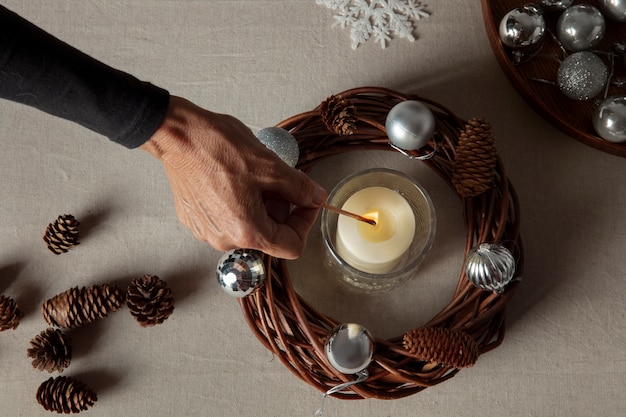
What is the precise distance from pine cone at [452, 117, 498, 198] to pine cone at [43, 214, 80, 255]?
505 mm

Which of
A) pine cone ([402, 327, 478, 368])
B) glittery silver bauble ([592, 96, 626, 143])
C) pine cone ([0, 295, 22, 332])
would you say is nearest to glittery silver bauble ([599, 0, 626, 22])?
glittery silver bauble ([592, 96, 626, 143])

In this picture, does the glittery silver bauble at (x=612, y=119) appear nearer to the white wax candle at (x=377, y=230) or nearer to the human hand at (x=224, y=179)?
the white wax candle at (x=377, y=230)

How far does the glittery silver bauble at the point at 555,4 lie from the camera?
2.62 feet

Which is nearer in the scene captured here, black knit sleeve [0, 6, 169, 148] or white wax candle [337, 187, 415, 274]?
black knit sleeve [0, 6, 169, 148]

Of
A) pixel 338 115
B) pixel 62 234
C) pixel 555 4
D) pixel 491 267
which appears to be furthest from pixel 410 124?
pixel 62 234

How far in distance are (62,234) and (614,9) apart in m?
0.79

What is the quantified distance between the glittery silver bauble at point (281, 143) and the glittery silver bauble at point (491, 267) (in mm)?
243

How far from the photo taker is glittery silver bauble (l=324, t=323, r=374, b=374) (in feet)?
2.11

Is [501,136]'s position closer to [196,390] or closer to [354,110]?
[354,110]

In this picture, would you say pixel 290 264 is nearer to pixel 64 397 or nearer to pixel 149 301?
pixel 149 301

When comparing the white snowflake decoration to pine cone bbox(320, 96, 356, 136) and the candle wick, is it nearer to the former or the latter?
pine cone bbox(320, 96, 356, 136)

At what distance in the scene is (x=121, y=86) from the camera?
21.4 inches

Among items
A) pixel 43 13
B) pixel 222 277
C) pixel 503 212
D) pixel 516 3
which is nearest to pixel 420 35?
pixel 516 3

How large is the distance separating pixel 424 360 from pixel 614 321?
28cm
